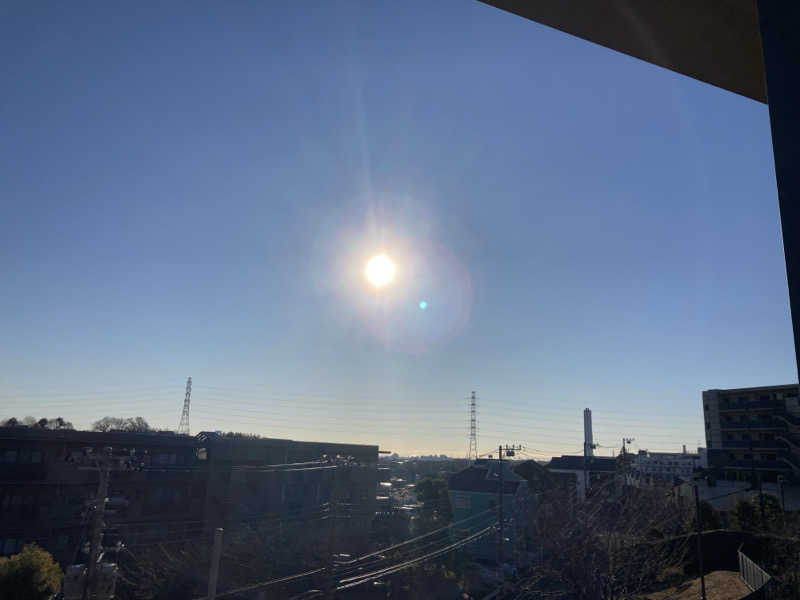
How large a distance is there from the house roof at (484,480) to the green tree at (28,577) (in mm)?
21025

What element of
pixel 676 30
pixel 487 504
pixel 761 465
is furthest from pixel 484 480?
pixel 676 30

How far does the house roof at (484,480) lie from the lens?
93.0 ft

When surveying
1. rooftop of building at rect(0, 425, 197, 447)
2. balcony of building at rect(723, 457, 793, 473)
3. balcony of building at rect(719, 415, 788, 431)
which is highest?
balcony of building at rect(719, 415, 788, 431)

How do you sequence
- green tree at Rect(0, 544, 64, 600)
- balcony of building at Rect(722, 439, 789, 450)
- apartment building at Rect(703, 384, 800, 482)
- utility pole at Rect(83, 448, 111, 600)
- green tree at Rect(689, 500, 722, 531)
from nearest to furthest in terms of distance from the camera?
utility pole at Rect(83, 448, 111, 600) → green tree at Rect(0, 544, 64, 600) → green tree at Rect(689, 500, 722, 531) → apartment building at Rect(703, 384, 800, 482) → balcony of building at Rect(722, 439, 789, 450)

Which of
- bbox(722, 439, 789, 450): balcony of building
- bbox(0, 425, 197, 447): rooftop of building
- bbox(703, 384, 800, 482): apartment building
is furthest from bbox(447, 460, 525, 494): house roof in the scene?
bbox(0, 425, 197, 447): rooftop of building

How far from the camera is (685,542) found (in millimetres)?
17094

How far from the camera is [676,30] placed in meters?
1.45

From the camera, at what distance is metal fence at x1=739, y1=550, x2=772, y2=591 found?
38.6 feet

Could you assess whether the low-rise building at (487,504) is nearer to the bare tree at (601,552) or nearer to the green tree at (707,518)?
the green tree at (707,518)

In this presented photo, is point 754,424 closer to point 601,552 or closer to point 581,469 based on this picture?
point 581,469

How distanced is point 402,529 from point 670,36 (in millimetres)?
27371

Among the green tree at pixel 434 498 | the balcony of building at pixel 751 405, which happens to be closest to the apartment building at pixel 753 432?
the balcony of building at pixel 751 405

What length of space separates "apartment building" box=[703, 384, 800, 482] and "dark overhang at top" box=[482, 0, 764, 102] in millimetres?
30002

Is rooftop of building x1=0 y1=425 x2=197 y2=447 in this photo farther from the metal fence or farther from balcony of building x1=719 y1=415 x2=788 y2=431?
balcony of building x1=719 y1=415 x2=788 y2=431
